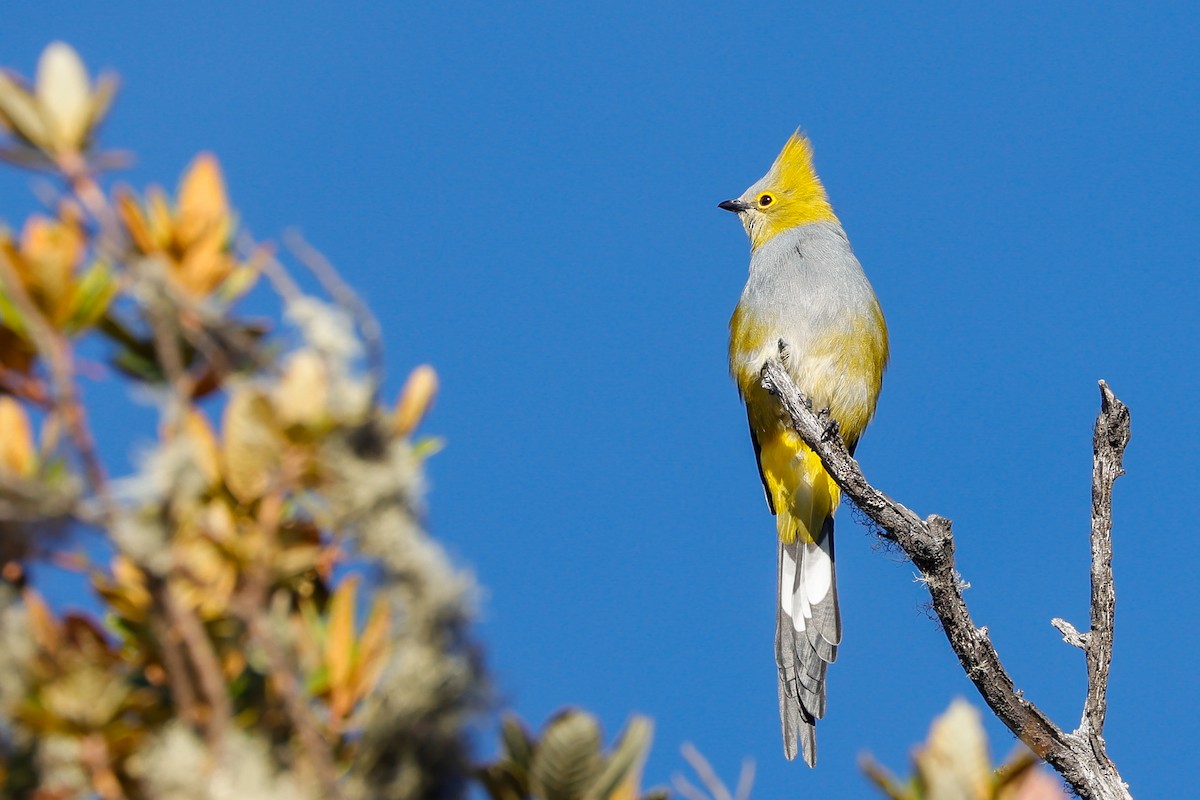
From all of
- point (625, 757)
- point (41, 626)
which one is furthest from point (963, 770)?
point (41, 626)

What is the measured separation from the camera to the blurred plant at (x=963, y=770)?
154 centimetres

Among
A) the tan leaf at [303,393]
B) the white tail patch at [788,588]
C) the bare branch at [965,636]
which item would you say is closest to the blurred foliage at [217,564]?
the tan leaf at [303,393]

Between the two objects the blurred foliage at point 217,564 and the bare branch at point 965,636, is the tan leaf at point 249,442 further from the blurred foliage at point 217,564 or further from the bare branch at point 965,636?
the bare branch at point 965,636

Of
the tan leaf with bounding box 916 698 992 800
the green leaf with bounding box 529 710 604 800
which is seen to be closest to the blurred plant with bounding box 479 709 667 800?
the green leaf with bounding box 529 710 604 800

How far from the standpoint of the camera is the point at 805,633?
18.5 ft

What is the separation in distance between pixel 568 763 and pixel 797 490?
494 centimetres

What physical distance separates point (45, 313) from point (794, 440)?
5.07m

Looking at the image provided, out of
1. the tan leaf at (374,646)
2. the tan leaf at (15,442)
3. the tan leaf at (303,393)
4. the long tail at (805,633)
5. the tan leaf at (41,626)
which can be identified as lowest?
the tan leaf at (374,646)

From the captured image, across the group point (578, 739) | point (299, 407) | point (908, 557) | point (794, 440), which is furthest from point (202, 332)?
point (794, 440)

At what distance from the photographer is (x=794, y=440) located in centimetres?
623

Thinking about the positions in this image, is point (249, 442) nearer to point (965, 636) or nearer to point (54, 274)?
point (54, 274)

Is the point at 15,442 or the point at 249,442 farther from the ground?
the point at 15,442

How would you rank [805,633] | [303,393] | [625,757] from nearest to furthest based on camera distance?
[303,393] < [625,757] < [805,633]

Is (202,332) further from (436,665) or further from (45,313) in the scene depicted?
(436,665)
